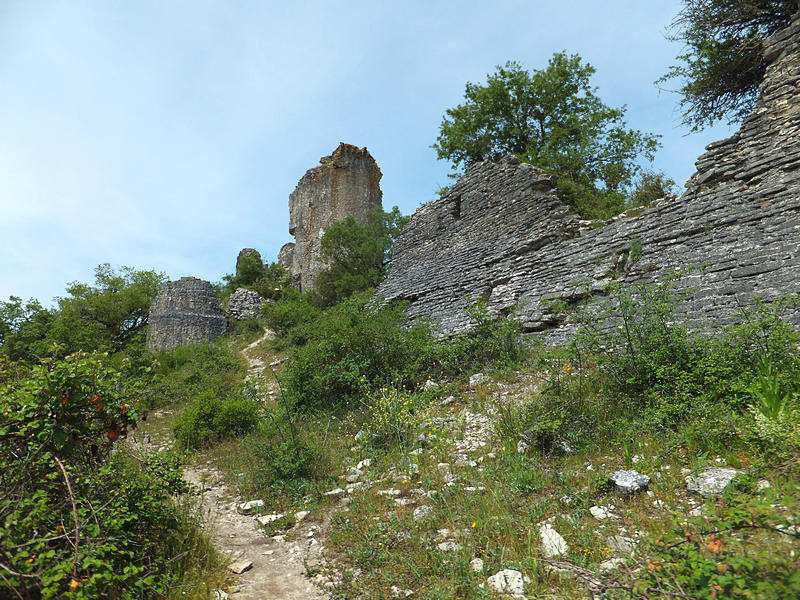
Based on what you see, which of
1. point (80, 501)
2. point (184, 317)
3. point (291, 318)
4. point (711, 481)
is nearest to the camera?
point (80, 501)

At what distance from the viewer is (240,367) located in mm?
12570

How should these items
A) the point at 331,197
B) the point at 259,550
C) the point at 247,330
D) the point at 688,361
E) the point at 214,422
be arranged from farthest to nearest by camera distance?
the point at 331,197 < the point at 247,330 < the point at 214,422 < the point at 688,361 < the point at 259,550

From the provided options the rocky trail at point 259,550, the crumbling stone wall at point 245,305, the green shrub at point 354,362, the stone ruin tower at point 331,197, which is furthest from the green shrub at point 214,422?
the stone ruin tower at point 331,197

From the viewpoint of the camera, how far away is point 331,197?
26.8 meters

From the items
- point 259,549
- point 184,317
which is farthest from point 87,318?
point 259,549

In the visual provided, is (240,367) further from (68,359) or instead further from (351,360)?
(68,359)

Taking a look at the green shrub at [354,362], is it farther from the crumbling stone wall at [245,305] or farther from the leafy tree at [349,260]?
the crumbling stone wall at [245,305]

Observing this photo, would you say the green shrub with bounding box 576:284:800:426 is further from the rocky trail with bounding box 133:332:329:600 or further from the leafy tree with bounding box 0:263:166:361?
the leafy tree with bounding box 0:263:166:361

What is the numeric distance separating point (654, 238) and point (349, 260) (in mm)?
11665

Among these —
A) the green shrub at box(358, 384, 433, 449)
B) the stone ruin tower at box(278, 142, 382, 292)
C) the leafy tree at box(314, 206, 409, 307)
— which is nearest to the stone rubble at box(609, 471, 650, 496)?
the green shrub at box(358, 384, 433, 449)

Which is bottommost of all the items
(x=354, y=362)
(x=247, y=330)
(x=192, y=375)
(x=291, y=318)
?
(x=354, y=362)

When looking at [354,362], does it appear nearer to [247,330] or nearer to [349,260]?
[349,260]

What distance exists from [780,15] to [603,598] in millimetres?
11272

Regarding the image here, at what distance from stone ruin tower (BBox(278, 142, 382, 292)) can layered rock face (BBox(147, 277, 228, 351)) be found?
753 centimetres
